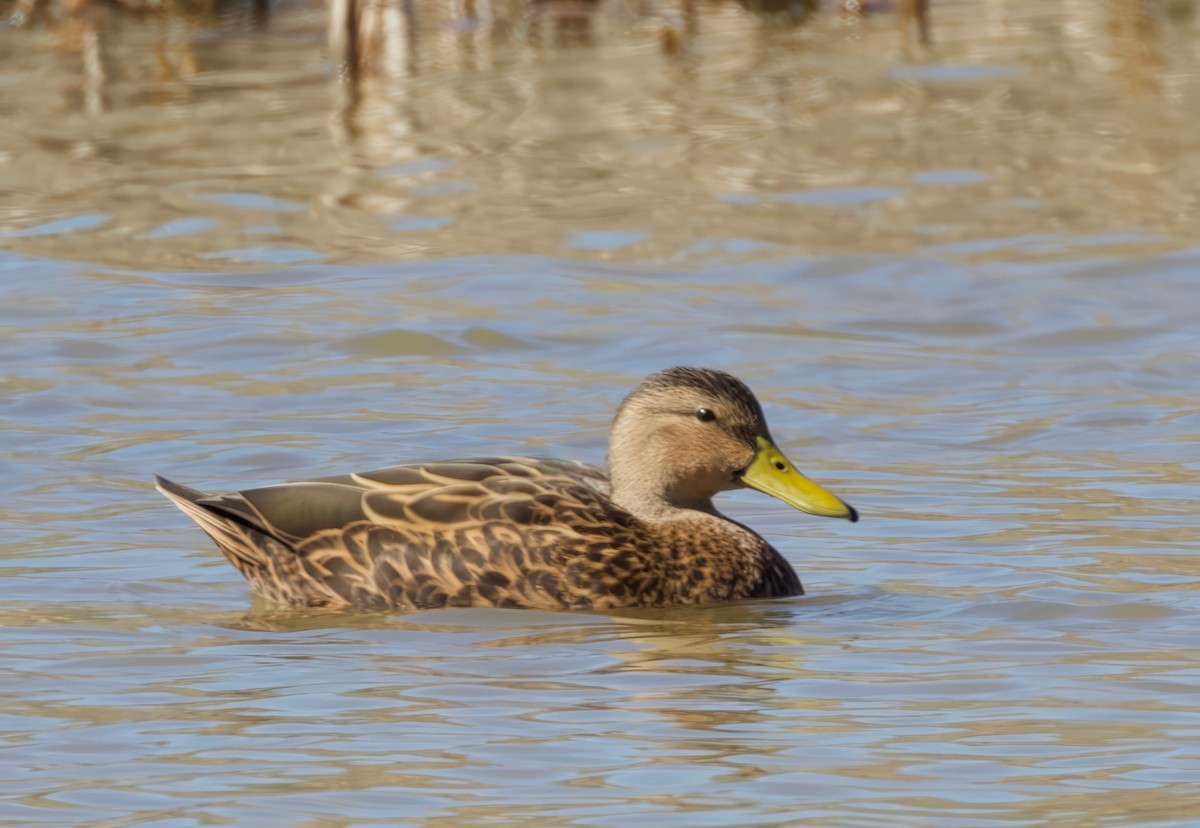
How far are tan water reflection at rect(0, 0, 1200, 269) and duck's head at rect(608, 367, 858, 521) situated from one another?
18.8 ft

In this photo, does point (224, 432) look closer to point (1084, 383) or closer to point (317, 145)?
point (1084, 383)

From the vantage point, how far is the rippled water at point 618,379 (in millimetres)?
6336

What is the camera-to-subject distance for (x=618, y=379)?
12.1 m

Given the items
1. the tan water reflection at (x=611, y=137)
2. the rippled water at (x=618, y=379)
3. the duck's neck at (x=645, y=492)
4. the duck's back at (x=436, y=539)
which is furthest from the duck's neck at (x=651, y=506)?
the tan water reflection at (x=611, y=137)

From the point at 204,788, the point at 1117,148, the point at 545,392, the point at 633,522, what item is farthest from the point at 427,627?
the point at 1117,148

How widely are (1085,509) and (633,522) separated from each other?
6.69 feet

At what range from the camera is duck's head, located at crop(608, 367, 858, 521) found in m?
8.67

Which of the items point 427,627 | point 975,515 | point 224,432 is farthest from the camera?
point 224,432

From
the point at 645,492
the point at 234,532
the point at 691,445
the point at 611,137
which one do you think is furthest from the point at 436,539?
the point at 611,137

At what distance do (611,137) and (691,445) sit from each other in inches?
360

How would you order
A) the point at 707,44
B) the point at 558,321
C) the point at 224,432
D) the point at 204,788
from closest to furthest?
the point at 204,788 → the point at 224,432 → the point at 558,321 → the point at 707,44

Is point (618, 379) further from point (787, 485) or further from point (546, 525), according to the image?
point (546, 525)

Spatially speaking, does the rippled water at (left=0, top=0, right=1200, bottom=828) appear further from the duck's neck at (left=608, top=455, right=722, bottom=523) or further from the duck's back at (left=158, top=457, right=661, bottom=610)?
the duck's neck at (left=608, top=455, right=722, bottom=523)

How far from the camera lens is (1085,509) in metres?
9.59
